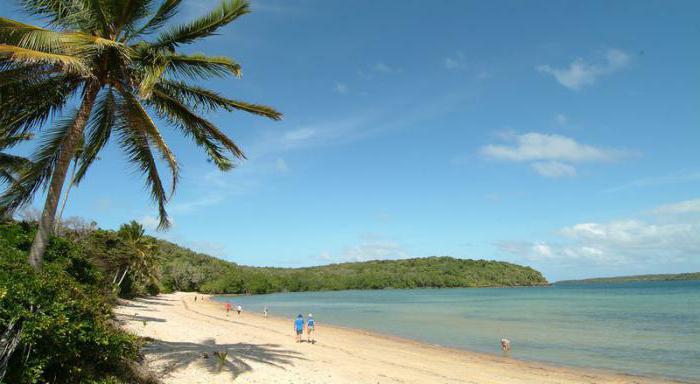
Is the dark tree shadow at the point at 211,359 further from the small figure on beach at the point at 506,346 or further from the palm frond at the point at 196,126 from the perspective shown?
the small figure on beach at the point at 506,346

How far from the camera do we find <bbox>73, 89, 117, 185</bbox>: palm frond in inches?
361

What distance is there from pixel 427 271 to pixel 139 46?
16865 cm

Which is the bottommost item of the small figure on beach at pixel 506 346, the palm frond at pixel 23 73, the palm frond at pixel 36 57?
the small figure on beach at pixel 506 346

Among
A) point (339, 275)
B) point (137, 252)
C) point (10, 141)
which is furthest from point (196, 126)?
point (339, 275)

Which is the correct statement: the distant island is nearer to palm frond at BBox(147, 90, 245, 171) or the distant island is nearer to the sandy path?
the sandy path

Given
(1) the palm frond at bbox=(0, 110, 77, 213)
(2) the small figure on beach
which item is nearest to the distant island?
(2) the small figure on beach

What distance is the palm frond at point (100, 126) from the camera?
9172mm

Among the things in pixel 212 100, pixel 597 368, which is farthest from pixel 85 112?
pixel 597 368

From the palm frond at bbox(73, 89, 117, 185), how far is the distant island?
8380 cm

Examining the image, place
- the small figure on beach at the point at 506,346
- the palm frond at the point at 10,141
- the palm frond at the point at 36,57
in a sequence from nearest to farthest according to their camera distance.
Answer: the palm frond at the point at 36,57 < the palm frond at the point at 10,141 < the small figure on beach at the point at 506,346

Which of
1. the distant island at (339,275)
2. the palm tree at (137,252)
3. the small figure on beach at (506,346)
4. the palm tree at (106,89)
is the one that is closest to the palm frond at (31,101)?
the palm tree at (106,89)

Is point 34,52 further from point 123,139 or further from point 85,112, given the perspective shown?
point 123,139

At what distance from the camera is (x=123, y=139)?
9.35m

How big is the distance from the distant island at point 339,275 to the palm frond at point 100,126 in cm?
8380
